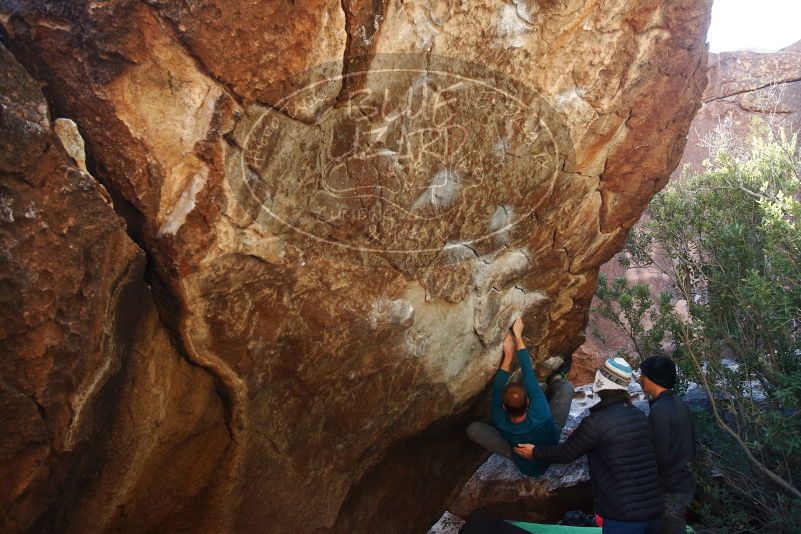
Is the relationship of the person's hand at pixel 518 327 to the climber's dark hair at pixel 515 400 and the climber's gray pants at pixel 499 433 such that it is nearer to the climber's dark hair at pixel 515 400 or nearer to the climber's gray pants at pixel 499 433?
the climber's dark hair at pixel 515 400

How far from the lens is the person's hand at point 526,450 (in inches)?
164

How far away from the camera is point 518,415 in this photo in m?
4.27

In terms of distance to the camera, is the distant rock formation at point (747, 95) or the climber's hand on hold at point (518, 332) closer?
the climber's hand on hold at point (518, 332)

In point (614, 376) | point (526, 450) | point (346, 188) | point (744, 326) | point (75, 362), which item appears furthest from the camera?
point (744, 326)

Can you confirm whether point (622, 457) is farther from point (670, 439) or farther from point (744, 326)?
point (744, 326)

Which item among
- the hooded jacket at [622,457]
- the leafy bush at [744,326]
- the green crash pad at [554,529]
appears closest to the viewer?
the hooded jacket at [622,457]

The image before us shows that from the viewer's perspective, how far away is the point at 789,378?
4473 mm

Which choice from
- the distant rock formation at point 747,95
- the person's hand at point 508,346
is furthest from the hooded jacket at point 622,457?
the distant rock formation at point 747,95

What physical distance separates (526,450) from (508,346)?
0.71 meters

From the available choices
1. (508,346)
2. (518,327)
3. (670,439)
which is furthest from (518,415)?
(670,439)

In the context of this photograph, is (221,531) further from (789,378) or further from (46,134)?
(789,378)

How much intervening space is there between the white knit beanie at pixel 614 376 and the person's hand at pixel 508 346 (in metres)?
0.82

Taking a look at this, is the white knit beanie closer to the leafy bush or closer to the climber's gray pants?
the climber's gray pants

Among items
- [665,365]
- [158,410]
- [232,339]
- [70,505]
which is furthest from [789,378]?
[70,505]
